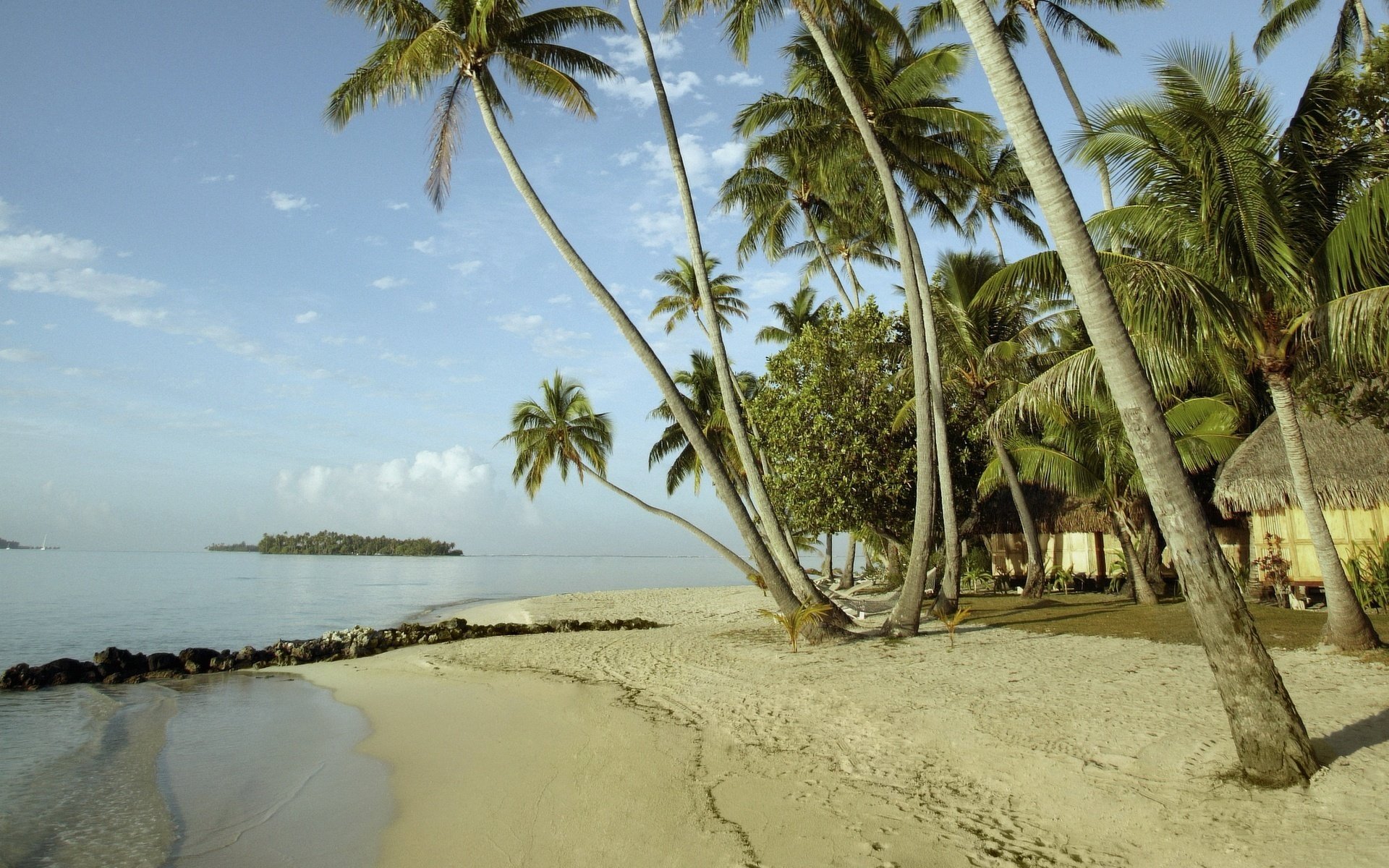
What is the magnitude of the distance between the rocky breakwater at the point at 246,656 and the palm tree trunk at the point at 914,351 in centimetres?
752

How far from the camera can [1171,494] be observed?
15.1ft

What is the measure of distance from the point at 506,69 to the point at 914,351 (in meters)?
7.94

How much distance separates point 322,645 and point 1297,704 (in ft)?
49.1

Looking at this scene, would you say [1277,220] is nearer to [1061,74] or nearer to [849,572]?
[1061,74]

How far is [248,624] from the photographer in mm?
20984

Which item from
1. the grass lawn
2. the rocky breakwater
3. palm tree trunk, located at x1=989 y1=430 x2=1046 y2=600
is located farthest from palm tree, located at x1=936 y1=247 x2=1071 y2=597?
the rocky breakwater

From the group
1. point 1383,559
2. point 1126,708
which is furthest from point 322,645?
point 1383,559

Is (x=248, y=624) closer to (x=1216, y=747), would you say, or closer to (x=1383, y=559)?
(x=1216, y=747)

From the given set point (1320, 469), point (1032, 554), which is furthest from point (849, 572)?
point (1320, 469)

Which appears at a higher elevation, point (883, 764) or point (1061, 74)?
point (1061, 74)

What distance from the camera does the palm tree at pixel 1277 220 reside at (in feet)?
22.6

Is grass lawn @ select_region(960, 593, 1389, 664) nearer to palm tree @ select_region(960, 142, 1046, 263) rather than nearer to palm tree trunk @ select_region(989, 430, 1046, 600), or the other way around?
palm tree trunk @ select_region(989, 430, 1046, 600)

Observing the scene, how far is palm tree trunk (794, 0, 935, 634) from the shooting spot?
10.6 meters

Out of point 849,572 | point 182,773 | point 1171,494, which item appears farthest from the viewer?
point 849,572
